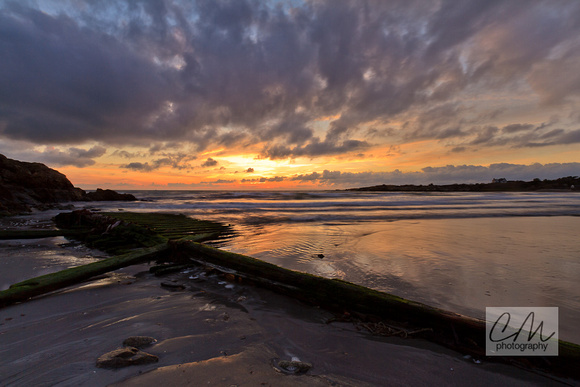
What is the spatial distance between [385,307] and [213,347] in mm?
2262

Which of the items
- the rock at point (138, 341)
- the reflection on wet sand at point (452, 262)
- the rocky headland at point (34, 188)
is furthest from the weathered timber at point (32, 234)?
the rocky headland at point (34, 188)

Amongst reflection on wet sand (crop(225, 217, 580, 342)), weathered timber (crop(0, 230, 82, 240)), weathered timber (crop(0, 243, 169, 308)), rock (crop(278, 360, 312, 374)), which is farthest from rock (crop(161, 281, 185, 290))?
weathered timber (crop(0, 230, 82, 240))

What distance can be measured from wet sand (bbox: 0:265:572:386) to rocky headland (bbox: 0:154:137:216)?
22.7 meters

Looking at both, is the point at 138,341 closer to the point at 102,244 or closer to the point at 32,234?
the point at 102,244

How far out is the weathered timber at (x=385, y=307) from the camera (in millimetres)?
2439

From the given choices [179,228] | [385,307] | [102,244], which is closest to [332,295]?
[385,307]

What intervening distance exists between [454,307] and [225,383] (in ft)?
12.3

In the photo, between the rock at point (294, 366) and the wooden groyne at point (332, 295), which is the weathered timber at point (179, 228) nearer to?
the wooden groyne at point (332, 295)

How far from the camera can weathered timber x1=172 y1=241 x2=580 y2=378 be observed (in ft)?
8.00

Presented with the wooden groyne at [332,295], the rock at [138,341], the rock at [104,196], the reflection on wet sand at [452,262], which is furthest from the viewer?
the rock at [104,196]

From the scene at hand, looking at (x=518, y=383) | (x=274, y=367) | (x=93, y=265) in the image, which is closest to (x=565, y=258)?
(x=518, y=383)

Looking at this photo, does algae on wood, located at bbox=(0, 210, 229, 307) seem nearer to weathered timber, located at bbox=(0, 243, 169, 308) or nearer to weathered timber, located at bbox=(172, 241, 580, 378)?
weathered timber, located at bbox=(0, 243, 169, 308)

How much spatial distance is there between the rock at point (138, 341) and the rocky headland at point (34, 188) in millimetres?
24038

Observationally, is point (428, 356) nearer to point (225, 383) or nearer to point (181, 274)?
point (225, 383)
